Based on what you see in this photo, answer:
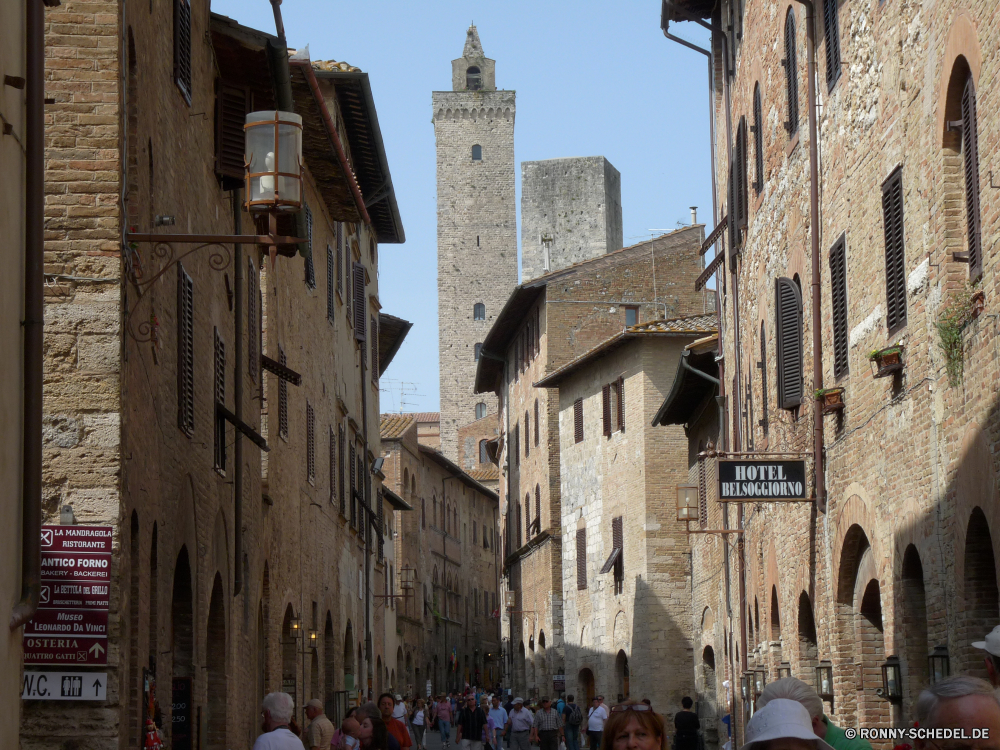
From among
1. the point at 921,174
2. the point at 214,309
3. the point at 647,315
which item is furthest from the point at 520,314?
the point at 921,174

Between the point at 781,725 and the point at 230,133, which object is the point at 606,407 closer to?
the point at 230,133

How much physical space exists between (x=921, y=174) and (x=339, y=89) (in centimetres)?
1391

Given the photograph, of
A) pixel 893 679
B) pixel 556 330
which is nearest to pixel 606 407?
pixel 556 330

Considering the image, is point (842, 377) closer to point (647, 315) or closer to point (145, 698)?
point (145, 698)

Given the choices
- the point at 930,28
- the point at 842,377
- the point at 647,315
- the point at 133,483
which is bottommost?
the point at 133,483

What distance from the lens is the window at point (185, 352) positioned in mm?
12875

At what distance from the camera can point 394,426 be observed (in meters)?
51.7

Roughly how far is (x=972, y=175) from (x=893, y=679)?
451 centimetres

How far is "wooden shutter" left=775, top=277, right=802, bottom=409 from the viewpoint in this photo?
1652 cm

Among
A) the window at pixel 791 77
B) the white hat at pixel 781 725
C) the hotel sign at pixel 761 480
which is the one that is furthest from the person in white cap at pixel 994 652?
the window at pixel 791 77

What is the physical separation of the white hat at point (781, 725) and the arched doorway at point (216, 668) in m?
10.7

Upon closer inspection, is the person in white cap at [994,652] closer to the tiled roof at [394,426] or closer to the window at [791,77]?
the window at [791,77]

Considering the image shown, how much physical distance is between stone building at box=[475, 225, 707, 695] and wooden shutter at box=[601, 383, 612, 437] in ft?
13.2

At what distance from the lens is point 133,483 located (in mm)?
10617
